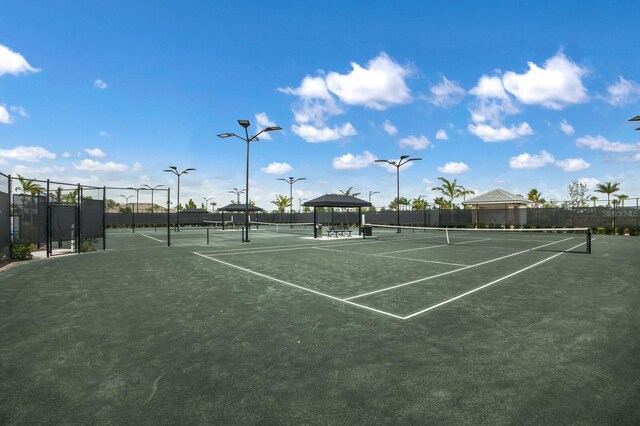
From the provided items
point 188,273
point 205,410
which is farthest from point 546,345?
point 188,273

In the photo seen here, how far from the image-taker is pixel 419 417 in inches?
115

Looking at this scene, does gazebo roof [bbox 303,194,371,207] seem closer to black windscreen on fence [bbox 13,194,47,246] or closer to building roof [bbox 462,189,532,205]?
black windscreen on fence [bbox 13,194,47,246]

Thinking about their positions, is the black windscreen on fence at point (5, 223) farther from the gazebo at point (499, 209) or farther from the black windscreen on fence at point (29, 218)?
the gazebo at point (499, 209)

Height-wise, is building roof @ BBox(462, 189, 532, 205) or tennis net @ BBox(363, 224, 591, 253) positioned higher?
building roof @ BBox(462, 189, 532, 205)

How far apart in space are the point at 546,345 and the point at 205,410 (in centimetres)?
440

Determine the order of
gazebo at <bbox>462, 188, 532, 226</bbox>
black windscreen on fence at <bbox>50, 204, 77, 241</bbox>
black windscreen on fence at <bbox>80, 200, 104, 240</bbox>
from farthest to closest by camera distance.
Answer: gazebo at <bbox>462, 188, 532, 226</bbox> < black windscreen on fence at <bbox>80, 200, 104, 240</bbox> < black windscreen on fence at <bbox>50, 204, 77, 241</bbox>

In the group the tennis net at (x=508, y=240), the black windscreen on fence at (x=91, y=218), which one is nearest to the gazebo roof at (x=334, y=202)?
the tennis net at (x=508, y=240)

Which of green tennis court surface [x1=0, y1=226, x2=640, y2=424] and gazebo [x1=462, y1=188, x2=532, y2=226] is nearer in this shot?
green tennis court surface [x1=0, y1=226, x2=640, y2=424]

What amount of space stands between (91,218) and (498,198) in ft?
135

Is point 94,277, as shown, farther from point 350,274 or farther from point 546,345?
point 546,345

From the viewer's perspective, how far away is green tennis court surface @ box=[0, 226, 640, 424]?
308cm

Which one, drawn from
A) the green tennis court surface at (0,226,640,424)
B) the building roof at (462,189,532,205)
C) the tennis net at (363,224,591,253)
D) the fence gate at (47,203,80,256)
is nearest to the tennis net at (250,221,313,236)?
the tennis net at (363,224,591,253)

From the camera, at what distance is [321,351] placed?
4.32 meters

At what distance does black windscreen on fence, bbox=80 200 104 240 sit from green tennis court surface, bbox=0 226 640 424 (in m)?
8.59
